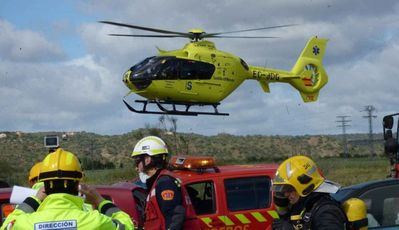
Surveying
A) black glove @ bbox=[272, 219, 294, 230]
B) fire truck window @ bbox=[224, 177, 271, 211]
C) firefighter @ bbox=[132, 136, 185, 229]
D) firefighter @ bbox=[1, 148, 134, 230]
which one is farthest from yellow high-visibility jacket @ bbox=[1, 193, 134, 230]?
fire truck window @ bbox=[224, 177, 271, 211]

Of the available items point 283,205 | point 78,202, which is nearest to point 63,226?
point 78,202

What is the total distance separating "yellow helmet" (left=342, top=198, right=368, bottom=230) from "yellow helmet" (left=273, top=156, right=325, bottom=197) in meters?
0.27

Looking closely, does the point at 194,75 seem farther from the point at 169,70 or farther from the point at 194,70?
the point at 169,70

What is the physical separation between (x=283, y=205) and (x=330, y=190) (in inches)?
11.8

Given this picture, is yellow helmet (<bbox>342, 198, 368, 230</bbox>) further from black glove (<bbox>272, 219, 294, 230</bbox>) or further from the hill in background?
the hill in background

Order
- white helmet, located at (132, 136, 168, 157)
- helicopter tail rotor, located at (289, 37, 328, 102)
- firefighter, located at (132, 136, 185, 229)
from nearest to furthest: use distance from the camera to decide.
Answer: firefighter, located at (132, 136, 185, 229)
white helmet, located at (132, 136, 168, 157)
helicopter tail rotor, located at (289, 37, 328, 102)

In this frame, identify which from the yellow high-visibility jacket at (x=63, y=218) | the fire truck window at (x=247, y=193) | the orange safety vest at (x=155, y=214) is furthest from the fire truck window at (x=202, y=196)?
the yellow high-visibility jacket at (x=63, y=218)

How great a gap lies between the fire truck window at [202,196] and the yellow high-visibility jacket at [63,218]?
446 centimetres

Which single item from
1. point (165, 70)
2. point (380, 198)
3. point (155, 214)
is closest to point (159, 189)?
point (155, 214)

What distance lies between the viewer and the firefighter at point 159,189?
256 inches

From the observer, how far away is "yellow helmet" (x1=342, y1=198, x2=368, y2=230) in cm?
439

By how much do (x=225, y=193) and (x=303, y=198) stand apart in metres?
3.83

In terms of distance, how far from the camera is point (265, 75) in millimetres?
25000

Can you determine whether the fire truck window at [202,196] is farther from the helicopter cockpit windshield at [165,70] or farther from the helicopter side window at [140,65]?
the helicopter side window at [140,65]
